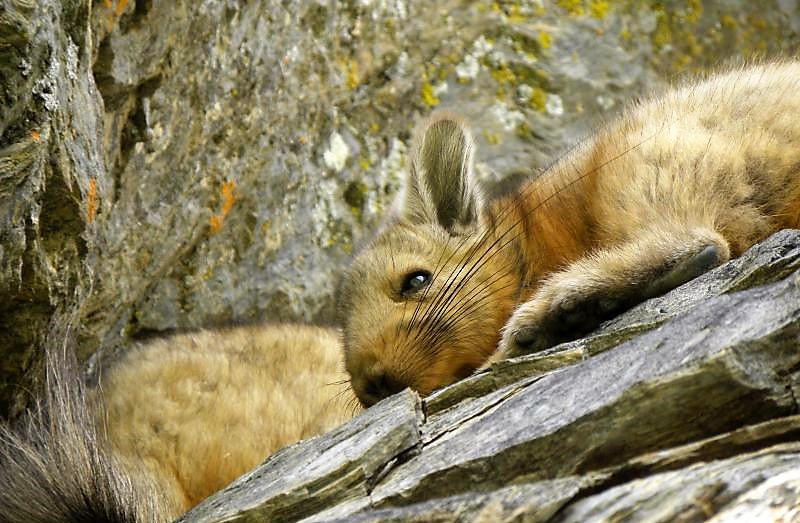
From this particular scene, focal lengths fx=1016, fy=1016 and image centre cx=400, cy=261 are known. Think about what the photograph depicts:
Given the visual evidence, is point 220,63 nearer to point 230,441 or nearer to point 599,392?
point 230,441

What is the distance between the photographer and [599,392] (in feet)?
8.57

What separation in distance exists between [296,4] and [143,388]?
270 centimetres

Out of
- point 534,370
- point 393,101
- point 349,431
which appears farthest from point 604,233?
point 393,101

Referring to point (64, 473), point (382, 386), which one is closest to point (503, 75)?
point (382, 386)

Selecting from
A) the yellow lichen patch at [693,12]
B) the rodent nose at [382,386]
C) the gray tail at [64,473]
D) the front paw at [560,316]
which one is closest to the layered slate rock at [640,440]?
the front paw at [560,316]

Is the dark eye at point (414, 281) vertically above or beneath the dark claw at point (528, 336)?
above

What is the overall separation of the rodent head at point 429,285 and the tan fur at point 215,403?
1.66 ft

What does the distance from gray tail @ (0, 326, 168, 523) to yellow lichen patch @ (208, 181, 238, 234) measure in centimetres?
216

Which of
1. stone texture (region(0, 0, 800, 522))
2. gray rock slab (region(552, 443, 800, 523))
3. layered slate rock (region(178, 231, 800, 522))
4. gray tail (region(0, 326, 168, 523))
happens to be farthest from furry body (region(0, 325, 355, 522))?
gray rock slab (region(552, 443, 800, 523))

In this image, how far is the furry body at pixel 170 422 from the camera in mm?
3523

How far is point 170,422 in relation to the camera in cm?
445

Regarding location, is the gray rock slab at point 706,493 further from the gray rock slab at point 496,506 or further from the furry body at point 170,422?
the furry body at point 170,422

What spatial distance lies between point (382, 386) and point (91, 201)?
4.49ft

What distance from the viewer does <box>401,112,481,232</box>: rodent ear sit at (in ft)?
15.4
